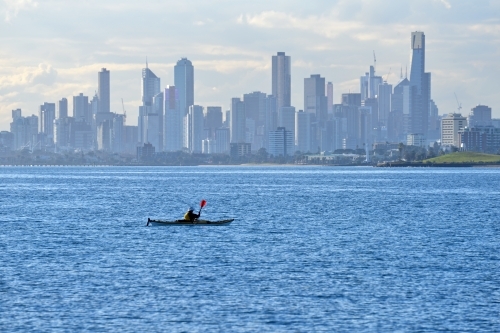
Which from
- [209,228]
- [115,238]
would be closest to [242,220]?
[209,228]

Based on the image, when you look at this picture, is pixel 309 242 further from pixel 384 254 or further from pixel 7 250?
pixel 7 250

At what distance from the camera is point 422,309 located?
50.8 metres

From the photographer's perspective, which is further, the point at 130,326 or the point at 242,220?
the point at 242,220

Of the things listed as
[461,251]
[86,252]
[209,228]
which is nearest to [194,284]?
[86,252]

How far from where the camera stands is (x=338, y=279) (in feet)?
197

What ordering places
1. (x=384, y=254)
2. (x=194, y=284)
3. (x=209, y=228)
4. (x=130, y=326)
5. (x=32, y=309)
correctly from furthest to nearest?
(x=209, y=228) → (x=384, y=254) → (x=194, y=284) → (x=32, y=309) → (x=130, y=326)

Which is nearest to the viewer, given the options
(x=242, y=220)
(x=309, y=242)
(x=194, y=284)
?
(x=194, y=284)

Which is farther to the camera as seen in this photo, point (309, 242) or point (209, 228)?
point (209, 228)

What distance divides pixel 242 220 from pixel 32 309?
58.6 meters

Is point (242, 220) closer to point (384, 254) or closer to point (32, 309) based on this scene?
point (384, 254)

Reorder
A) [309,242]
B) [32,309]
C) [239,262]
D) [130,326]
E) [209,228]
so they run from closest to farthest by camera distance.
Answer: [130,326] < [32,309] < [239,262] < [309,242] < [209,228]

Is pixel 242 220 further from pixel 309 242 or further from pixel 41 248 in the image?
pixel 41 248

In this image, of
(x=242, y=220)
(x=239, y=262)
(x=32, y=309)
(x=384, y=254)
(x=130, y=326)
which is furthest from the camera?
(x=242, y=220)

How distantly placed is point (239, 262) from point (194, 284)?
1042 cm
